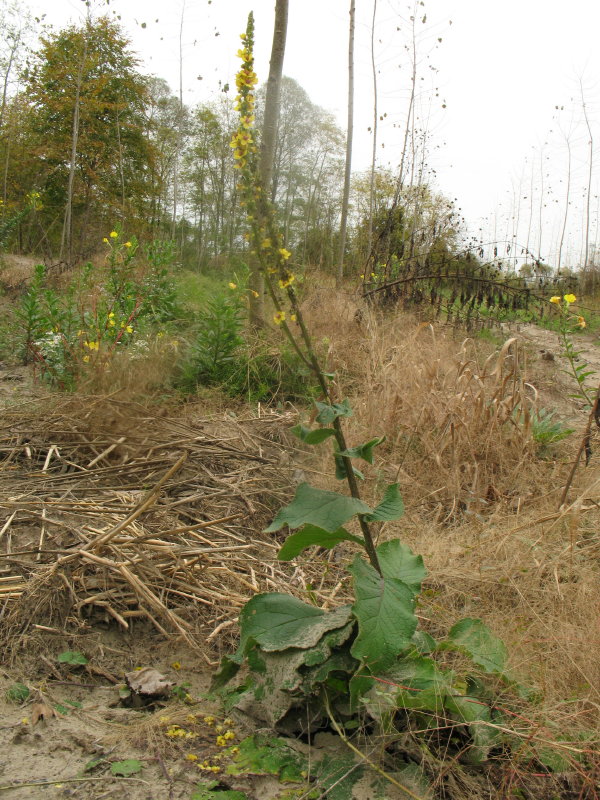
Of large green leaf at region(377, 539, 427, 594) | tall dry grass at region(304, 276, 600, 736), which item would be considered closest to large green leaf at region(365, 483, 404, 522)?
large green leaf at region(377, 539, 427, 594)

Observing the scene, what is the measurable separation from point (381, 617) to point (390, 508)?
0.28m

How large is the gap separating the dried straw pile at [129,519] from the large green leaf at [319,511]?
2.25 feet

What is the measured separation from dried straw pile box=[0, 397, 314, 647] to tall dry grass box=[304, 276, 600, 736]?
558mm

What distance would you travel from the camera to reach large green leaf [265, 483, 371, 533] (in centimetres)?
125

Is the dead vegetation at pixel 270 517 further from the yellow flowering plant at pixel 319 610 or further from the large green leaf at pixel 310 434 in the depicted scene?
the large green leaf at pixel 310 434

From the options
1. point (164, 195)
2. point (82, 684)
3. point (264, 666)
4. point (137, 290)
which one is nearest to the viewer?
point (264, 666)

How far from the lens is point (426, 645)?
1.42 m

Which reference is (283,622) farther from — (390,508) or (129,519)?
(129,519)

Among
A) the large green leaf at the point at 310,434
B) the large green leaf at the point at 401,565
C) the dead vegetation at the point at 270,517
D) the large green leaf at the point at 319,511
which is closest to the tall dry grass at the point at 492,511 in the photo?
the dead vegetation at the point at 270,517

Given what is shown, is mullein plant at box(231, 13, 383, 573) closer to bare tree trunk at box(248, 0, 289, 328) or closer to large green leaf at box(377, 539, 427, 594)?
large green leaf at box(377, 539, 427, 594)

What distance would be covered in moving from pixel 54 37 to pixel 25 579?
20.6m

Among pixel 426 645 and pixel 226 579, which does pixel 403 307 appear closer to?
pixel 226 579

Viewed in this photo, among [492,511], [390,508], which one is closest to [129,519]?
[390,508]

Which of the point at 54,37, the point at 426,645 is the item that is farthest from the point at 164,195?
the point at 426,645
